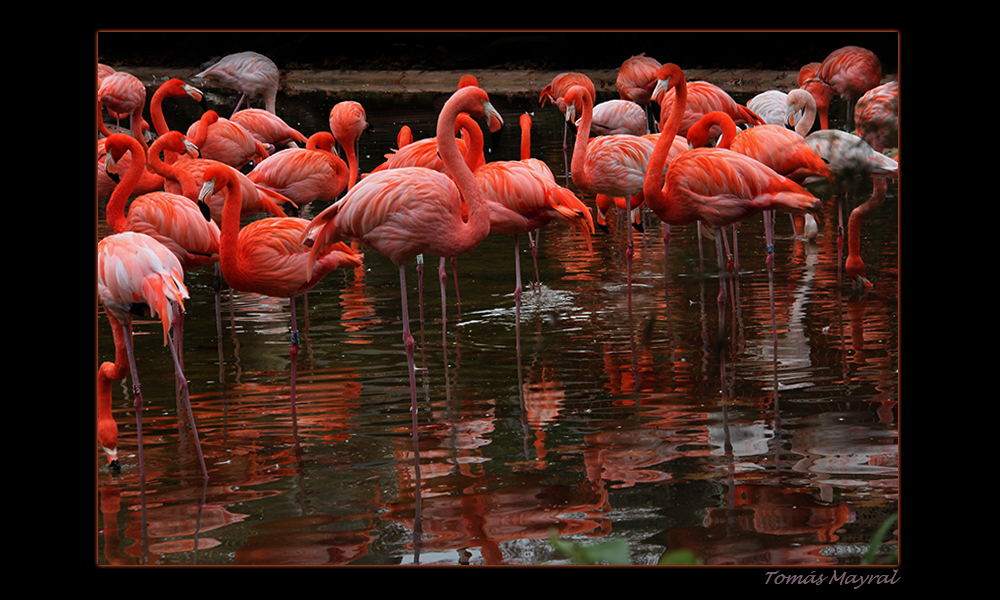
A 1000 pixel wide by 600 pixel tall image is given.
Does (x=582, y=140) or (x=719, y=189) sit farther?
(x=582, y=140)

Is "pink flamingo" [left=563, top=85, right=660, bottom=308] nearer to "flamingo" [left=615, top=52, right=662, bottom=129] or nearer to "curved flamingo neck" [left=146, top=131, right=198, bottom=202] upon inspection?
"curved flamingo neck" [left=146, top=131, right=198, bottom=202]

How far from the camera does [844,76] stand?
2912 millimetres

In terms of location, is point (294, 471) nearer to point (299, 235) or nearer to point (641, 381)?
point (299, 235)

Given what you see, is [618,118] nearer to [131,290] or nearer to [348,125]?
[348,125]

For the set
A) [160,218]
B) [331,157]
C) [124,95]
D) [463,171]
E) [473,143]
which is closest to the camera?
[463,171]

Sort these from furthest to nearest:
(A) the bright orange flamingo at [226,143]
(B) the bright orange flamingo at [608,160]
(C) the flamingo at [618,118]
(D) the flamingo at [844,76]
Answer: (C) the flamingo at [618,118], (A) the bright orange flamingo at [226,143], (B) the bright orange flamingo at [608,160], (D) the flamingo at [844,76]

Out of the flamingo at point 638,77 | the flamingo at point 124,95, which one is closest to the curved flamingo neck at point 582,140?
the flamingo at point 638,77

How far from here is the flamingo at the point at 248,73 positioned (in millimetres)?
10695

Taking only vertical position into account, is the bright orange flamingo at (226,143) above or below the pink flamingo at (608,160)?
above

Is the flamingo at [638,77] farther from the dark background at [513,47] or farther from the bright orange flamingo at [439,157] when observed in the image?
the bright orange flamingo at [439,157]

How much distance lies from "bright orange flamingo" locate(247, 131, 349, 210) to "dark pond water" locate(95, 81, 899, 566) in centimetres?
80

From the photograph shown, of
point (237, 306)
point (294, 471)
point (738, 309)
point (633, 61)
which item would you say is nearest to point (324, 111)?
point (633, 61)

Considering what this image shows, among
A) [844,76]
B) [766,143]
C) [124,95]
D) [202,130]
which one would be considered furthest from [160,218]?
[124,95]

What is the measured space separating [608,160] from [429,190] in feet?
8.69
